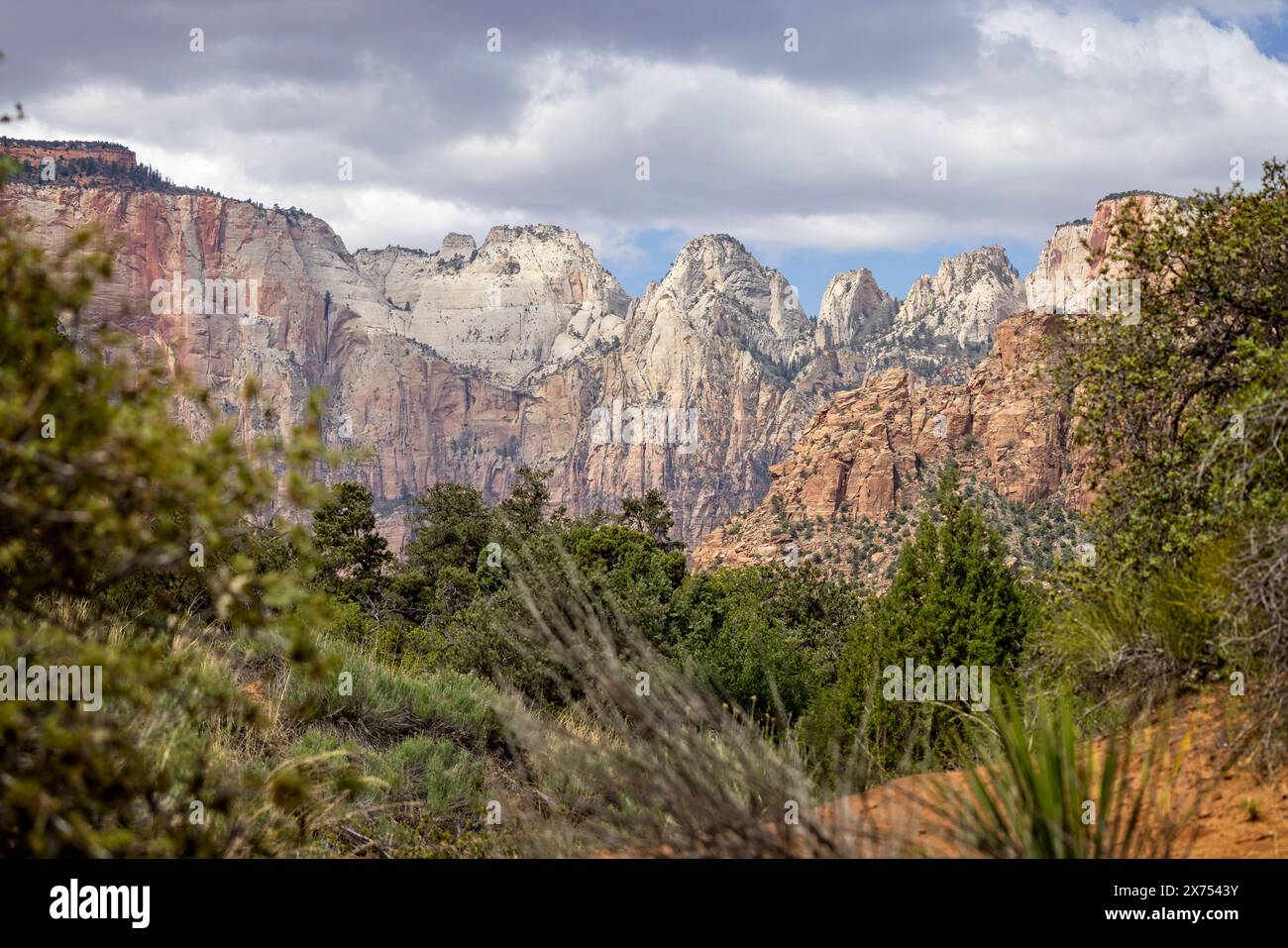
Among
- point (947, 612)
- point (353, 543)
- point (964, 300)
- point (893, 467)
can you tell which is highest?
point (964, 300)

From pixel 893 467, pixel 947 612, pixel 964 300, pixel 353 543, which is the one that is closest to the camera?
pixel 947 612

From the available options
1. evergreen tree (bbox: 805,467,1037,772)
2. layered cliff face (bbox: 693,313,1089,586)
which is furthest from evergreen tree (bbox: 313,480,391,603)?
layered cliff face (bbox: 693,313,1089,586)

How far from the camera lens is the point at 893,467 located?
98.6 metres

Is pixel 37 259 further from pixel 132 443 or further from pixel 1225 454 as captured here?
pixel 1225 454

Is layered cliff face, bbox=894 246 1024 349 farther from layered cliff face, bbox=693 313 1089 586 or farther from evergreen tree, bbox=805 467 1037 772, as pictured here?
evergreen tree, bbox=805 467 1037 772

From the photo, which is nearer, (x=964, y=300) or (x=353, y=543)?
(x=353, y=543)

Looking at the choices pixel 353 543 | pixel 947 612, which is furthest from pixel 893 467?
pixel 947 612

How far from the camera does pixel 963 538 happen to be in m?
17.5

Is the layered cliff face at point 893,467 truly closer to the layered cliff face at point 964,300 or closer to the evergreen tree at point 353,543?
the evergreen tree at point 353,543

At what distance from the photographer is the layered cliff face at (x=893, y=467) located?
82.6m

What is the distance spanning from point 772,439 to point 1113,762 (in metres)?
194

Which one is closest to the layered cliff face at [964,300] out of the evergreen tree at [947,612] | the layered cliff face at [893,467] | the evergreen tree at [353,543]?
the layered cliff face at [893,467]

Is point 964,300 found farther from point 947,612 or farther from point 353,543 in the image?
point 947,612
